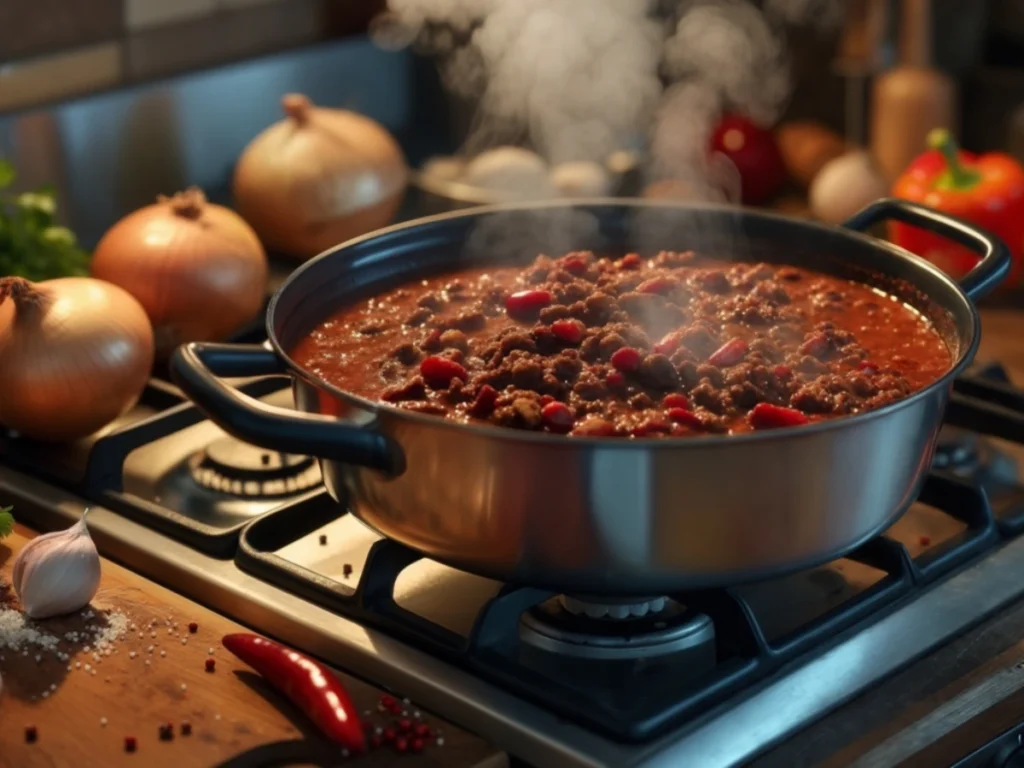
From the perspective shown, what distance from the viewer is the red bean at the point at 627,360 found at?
4.19 ft

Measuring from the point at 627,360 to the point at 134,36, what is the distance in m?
1.12

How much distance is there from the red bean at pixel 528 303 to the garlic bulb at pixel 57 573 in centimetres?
46

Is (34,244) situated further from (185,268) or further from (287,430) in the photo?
(287,430)

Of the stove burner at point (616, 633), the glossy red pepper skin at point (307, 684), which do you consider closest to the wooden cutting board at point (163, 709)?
the glossy red pepper skin at point (307, 684)

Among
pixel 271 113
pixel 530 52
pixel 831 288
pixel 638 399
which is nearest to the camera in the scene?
pixel 638 399

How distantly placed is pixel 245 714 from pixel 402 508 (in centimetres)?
19

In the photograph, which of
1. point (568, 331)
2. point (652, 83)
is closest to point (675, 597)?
point (568, 331)

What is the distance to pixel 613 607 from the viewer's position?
1.22 m

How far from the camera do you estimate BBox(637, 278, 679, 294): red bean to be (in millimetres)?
1461

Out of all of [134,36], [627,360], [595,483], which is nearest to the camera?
[595,483]

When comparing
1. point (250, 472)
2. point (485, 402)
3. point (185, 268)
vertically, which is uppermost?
point (485, 402)

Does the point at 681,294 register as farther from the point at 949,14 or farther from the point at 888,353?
the point at 949,14

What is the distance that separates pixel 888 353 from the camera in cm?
140

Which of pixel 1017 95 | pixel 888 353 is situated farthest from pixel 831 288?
pixel 1017 95
